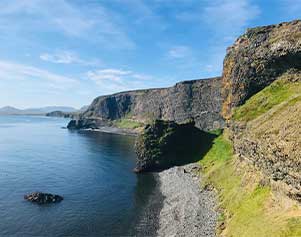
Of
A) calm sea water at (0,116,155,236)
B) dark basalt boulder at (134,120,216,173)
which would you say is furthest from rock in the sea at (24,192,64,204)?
dark basalt boulder at (134,120,216,173)

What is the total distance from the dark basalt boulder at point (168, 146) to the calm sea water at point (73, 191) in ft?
23.2

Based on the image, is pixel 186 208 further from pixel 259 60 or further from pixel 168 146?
pixel 259 60

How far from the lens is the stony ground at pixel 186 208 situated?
49.7 meters

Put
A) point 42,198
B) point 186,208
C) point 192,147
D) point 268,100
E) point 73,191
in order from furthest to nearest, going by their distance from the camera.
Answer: point 192,147 < point 73,191 < point 268,100 < point 42,198 < point 186,208

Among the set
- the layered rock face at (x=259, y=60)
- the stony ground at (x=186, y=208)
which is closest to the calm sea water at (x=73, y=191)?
the stony ground at (x=186, y=208)

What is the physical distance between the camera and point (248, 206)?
48.8 meters

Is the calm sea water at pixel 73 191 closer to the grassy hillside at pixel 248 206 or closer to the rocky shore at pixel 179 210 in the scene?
the rocky shore at pixel 179 210

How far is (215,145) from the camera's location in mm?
98062

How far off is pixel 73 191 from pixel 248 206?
4129 centimetres

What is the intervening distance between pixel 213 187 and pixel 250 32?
4951 cm

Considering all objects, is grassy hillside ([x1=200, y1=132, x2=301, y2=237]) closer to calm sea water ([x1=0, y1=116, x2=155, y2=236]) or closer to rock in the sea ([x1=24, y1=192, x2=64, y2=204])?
calm sea water ([x1=0, y1=116, x2=155, y2=236])

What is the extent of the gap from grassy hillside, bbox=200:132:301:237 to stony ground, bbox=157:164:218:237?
2344 mm

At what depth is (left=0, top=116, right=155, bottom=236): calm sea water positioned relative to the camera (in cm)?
5241

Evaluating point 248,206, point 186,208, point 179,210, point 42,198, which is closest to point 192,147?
point 186,208
